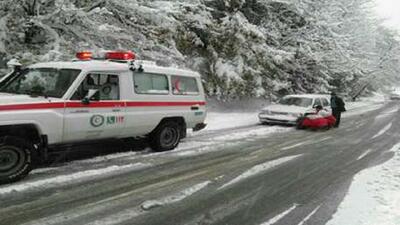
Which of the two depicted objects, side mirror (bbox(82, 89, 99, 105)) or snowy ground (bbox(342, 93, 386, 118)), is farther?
snowy ground (bbox(342, 93, 386, 118))

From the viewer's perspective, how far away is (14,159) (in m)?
7.59

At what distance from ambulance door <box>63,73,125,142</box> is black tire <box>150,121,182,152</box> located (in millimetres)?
1281

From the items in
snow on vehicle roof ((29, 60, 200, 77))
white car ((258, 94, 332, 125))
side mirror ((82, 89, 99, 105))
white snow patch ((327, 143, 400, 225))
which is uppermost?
snow on vehicle roof ((29, 60, 200, 77))

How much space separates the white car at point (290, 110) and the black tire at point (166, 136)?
794cm

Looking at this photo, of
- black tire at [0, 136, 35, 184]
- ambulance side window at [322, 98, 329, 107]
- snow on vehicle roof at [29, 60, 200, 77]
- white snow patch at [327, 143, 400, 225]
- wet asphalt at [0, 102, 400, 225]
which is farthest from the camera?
ambulance side window at [322, 98, 329, 107]

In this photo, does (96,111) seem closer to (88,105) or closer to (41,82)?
(88,105)

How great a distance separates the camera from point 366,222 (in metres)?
6.21

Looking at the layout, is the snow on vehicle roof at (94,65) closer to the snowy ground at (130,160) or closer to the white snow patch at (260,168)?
the snowy ground at (130,160)

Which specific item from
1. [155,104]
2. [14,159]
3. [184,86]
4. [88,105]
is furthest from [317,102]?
[14,159]

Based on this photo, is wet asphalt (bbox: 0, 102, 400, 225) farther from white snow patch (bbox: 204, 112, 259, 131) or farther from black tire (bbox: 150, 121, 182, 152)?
white snow patch (bbox: 204, 112, 259, 131)

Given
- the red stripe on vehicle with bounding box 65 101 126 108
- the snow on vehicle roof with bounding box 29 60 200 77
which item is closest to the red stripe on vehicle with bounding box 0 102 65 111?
the red stripe on vehicle with bounding box 65 101 126 108

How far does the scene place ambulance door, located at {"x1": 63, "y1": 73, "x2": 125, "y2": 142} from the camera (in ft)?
28.2

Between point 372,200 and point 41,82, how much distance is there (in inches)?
238

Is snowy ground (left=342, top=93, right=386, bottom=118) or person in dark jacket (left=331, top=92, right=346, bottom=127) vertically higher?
person in dark jacket (left=331, top=92, right=346, bottom=127)
